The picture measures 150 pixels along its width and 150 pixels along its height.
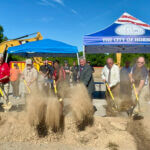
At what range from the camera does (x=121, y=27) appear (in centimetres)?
576

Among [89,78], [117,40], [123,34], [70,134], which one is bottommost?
[70,134]

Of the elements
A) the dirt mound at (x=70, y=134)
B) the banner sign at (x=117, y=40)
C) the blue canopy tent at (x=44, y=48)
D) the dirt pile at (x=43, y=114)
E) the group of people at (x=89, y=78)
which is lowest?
the dirt mound at (x=70, y=134)

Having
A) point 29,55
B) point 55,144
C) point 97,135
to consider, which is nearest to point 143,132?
point 97,135

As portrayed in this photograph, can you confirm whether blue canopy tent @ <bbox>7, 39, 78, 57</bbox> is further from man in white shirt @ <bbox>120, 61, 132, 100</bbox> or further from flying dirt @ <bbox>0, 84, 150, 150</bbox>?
flying dirt @ <bbox>0, 84, 150, 150</bbox>

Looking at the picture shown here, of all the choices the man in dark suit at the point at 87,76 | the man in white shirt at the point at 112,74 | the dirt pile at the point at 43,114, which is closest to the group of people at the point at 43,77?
the man in dark suit at the point at 87,76

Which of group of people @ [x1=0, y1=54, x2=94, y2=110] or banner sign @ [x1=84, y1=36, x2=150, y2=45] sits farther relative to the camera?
banner sign @ [x1=84, y1=36, x2=150, y2=45]

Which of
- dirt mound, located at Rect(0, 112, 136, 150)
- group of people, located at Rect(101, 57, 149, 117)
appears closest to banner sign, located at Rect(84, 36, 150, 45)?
group of people, located at Rect(101, 57, 149, 117)

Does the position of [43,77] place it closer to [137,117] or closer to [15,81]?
[15,81]

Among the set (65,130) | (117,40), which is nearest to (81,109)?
(65,130)

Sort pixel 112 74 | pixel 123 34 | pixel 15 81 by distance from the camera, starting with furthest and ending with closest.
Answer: pixel 15 81
pixel 123 34
pixel 112 74

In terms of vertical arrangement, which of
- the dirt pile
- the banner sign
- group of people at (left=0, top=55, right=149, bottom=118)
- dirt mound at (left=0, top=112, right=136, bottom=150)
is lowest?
dirt mound at (left=0, top=112, right=136, bottom=150)

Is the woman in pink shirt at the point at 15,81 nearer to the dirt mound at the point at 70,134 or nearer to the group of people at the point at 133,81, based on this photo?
the dirt mound at the point at 70,134

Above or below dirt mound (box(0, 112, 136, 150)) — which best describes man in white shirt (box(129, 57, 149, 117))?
above

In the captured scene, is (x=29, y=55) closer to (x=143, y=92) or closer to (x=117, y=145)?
(x=143, y=92)
